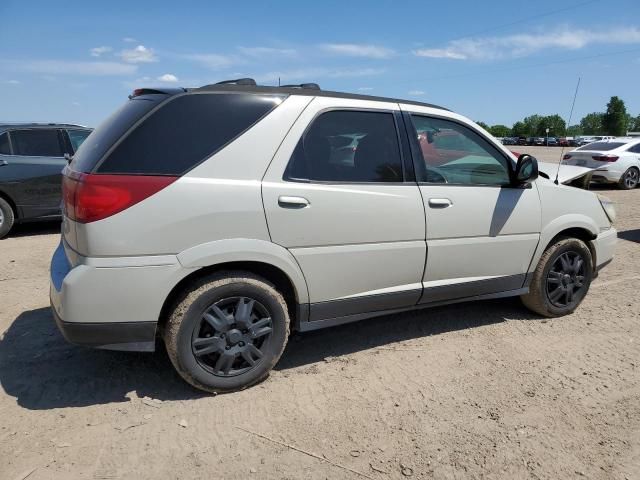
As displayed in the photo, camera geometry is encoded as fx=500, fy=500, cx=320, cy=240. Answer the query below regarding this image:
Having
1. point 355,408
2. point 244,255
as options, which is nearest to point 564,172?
point 355,408

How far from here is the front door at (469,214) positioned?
11.9 ft

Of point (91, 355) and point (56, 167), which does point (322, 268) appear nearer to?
point (91, 355)

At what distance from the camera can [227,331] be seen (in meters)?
3.04

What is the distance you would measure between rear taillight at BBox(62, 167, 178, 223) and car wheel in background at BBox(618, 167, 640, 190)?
1430 cm

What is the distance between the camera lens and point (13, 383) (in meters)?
3.21

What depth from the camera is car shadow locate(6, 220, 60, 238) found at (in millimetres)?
8002

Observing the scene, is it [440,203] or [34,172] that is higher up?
[440,203]

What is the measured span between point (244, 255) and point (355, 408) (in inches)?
44.9

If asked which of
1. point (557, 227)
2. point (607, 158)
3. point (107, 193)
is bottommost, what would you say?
point (607, 158)

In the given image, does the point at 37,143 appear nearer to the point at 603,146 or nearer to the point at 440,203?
the point at 440,203

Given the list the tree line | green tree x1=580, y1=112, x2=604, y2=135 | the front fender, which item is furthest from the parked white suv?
green tree x1=580, y1=112, x2=604, y2=135

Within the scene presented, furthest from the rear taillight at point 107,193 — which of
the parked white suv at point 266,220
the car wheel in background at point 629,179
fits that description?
the car wheel in background at point 629,179

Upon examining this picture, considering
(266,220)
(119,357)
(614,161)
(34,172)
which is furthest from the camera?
(614,161)

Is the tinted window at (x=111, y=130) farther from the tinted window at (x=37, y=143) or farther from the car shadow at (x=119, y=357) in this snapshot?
the tinted window at (x=37, y=143)
